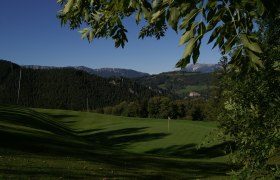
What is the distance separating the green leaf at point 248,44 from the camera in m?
2.27

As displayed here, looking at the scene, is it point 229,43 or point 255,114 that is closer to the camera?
point 229,43

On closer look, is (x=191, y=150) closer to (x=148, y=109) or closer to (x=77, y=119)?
(x=77, y=119)

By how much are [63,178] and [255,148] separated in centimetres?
1213

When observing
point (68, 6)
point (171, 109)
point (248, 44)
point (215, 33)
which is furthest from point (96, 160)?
point (171, 109)

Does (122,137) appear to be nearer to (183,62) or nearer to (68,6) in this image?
(68,6)

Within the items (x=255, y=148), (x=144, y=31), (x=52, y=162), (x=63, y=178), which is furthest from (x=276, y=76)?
(x=52, y=162)

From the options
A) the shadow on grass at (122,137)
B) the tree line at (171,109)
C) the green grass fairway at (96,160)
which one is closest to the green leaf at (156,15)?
the green grass fairway at (96,160)

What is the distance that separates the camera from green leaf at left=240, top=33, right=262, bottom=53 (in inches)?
89.4

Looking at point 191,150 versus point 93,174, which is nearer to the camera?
point 93,174

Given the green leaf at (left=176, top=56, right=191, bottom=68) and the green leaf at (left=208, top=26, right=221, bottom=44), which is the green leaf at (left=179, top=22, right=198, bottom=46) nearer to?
the green leaf at (left=176, top=56, right=191, bottom=68)

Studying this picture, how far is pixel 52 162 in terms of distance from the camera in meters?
21.5

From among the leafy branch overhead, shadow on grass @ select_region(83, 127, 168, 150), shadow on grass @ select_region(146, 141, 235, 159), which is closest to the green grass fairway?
shadow on grass @ select_region(146, 141, 235, 159)

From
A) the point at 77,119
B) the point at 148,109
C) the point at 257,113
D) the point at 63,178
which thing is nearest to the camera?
the point at 257,113

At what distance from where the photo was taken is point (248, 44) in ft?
7.60
